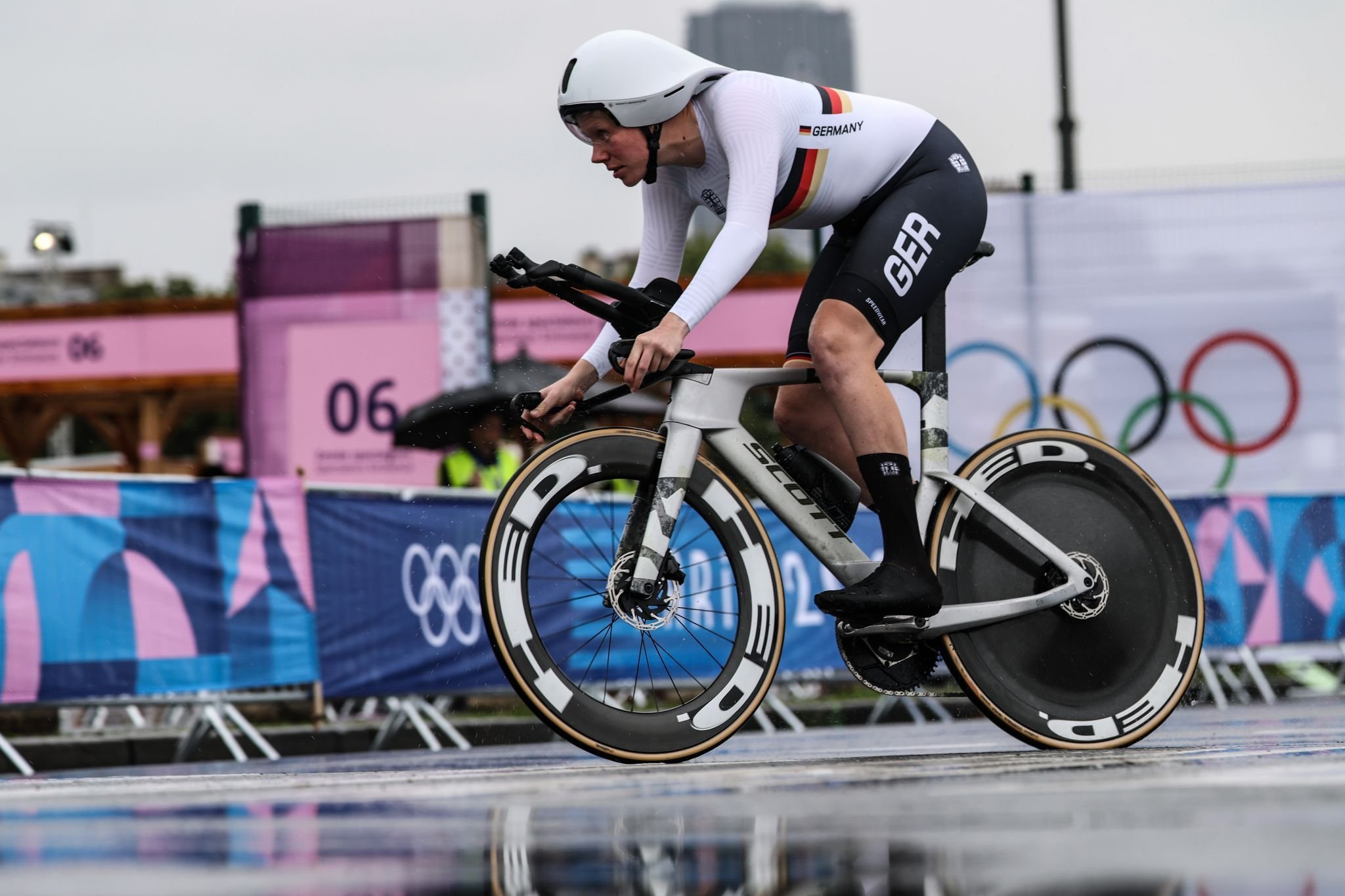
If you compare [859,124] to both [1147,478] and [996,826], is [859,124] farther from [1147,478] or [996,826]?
[996,826]

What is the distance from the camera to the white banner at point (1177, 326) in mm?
17562

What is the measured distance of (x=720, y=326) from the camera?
99.4ft

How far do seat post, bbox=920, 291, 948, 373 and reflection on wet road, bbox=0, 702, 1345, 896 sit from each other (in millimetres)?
1111

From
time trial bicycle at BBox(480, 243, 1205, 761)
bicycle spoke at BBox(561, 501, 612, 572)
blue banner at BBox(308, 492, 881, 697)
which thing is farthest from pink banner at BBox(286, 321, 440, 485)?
time trial bicycle at BBox(480, 243, 1205, 761)

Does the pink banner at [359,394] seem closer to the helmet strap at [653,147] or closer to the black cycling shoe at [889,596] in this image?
the helmet strap at [653,147]

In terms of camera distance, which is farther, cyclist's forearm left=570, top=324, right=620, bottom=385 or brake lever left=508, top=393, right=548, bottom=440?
cyclist's forearm left=570, top=324, right=620, bottom=385

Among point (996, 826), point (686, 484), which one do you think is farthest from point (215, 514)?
point (996, 826)

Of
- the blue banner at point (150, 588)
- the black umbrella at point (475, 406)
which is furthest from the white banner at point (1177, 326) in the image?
the blue banner at point (150, 588)

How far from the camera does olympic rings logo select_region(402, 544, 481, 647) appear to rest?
10.9 meters

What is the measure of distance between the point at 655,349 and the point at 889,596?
871 mm

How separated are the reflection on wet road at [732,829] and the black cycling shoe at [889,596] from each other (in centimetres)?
38

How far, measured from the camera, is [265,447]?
20.5 metres

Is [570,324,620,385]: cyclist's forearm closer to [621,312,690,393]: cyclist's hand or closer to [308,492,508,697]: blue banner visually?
[621,312,690,393]: cyclist's hand

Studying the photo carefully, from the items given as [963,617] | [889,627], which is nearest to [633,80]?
[889,627]
